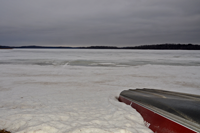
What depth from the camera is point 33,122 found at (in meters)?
2.93

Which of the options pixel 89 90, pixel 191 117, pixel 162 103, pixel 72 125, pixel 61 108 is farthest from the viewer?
pixel 89 90

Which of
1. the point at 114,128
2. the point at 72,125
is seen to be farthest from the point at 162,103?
the point at 72,125

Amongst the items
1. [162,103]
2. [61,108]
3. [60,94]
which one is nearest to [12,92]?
[60,94]

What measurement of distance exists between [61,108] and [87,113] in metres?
0.80

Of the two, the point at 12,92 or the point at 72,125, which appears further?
the point at 12,92

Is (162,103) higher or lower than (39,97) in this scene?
higher

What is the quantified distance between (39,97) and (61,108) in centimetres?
136

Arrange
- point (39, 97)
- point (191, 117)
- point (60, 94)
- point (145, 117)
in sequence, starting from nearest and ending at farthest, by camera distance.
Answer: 1. point (191, 117)
2. point (145, 117)
3. point (39, 97)
4. point (60, 94)

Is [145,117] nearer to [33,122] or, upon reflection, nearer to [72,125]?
[72,125]

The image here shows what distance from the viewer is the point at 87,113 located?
11.5ft

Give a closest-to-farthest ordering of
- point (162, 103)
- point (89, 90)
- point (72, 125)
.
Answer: point (72, 125)
point (162, 103)
point (89, 90)

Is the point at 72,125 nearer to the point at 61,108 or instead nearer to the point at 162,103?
the point at 61,108

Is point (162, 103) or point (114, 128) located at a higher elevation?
point (162, 103)

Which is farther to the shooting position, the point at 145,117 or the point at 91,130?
the point at 145,117
